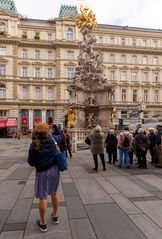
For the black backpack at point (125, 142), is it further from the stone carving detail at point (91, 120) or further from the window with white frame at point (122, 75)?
the window with white frame at point (122, 75)

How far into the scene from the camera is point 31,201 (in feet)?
23.1

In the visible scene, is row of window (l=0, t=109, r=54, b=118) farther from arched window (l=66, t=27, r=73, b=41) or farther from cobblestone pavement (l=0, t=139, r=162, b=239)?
cobblestone pavement (l=0, t=139, r=162, b=239)

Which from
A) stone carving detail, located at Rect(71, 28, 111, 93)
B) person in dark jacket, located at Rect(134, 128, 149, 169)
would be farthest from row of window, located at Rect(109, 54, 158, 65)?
person in dark jacket, located at Rect(134, 128, 149, 169)

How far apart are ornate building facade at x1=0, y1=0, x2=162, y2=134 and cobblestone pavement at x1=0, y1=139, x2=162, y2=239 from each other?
161 feet

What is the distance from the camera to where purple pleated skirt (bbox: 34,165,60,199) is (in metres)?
5.20

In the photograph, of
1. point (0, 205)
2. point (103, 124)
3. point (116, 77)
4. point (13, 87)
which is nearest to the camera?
point (0, 205)

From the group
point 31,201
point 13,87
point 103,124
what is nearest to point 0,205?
point 31,201

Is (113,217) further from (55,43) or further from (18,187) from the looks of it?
(55,43)

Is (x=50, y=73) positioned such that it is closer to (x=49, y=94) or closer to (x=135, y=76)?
(x=49, y=94)

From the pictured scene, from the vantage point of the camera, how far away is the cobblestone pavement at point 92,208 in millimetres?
5000

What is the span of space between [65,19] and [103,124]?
4374cm

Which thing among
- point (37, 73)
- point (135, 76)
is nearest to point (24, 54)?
point (37, 73)

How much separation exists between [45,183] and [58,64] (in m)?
60.8

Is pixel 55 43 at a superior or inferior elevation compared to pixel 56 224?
superior
